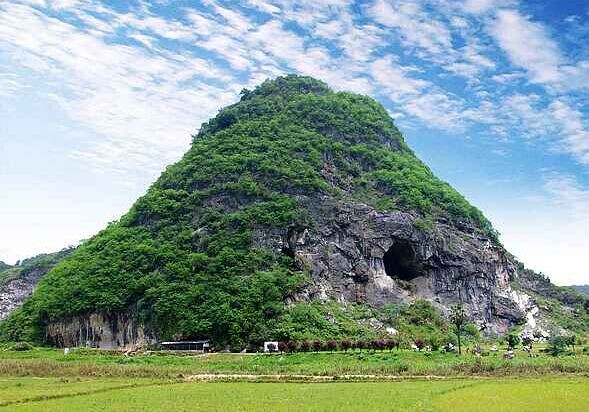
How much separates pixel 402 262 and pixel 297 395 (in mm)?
69174

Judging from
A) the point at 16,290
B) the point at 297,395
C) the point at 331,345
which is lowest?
the point at 297,395

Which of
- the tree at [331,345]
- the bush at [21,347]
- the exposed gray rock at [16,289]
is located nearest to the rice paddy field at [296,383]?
the tree at [331,345]

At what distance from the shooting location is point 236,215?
98062 mm

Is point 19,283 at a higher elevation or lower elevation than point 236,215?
lower

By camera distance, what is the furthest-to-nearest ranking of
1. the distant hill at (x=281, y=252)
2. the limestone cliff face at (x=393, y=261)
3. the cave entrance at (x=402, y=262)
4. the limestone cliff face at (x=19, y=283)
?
the limestone cliff face at (x=19, y=283) → the cave entrance at (x=402, y=262) → the limestone cliff face at (x=393, y=261) → the distant hill at (x=281, y=252)

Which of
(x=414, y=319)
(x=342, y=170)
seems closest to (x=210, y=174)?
(x=342, y=170)

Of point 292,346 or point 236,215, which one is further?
point 236,215

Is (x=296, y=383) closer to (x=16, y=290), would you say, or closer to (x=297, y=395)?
(x=297, y=395)

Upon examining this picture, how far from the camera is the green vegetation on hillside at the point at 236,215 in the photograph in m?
85.2

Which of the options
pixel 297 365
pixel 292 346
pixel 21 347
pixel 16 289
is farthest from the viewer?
pixel 16 289

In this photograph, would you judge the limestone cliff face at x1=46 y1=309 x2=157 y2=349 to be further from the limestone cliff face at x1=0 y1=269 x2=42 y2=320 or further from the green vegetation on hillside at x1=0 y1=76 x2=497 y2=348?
the limestone cliff face at x1=0 y1=269 x2=42 y2=320

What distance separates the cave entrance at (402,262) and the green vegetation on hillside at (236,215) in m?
7.46

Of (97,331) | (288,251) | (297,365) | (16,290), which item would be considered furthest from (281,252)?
(16,290)

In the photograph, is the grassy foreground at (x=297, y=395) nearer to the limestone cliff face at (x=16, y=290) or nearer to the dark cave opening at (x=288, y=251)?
the dark cave opening at (x=288, y=251)
